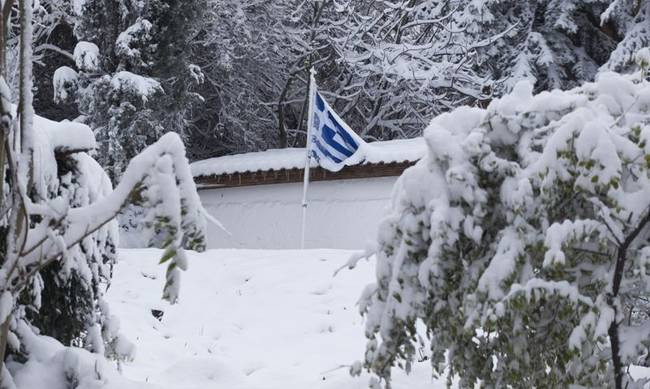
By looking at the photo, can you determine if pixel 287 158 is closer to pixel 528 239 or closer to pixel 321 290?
Answer: pixel 321 290

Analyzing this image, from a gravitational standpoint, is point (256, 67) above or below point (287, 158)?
above

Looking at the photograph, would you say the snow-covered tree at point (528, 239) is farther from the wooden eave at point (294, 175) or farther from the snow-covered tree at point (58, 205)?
the wooden eave at point (294, 175)

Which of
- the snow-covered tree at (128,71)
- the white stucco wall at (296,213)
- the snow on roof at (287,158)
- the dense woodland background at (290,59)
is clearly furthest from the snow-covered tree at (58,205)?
the dense woodland background at (290,59)

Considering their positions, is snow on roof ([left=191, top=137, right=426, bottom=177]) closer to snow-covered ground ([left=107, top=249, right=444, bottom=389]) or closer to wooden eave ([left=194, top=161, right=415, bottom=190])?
wooden eave ([left=194, top=161, right=415, bottom=190])

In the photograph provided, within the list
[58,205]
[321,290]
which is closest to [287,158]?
[321,290]

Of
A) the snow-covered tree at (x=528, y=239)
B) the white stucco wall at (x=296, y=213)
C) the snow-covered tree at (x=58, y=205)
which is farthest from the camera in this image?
the white stucco wall at (x=296, y=213)

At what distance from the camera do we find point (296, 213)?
40.7 ft

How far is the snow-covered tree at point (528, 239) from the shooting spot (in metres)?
3.07

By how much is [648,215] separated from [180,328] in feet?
18.6

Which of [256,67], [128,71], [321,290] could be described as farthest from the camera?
[256,67]

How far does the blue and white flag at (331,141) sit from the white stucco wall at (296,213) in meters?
0.44

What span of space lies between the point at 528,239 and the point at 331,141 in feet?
27.1

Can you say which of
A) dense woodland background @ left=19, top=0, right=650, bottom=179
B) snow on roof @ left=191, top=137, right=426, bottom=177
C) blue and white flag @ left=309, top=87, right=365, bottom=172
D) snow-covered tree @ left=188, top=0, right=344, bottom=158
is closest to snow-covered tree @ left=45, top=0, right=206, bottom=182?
dense woodland background @ left=19, top=0, right=650, bottom=179

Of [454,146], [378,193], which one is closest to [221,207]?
[378,193]
